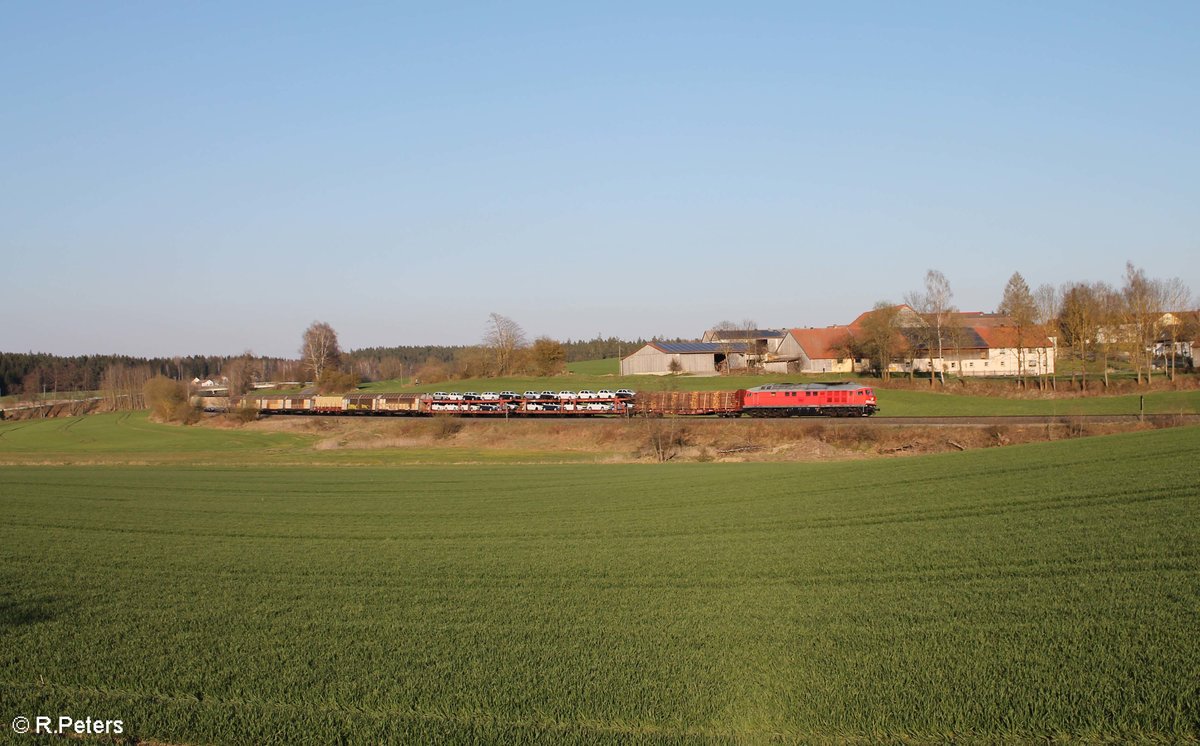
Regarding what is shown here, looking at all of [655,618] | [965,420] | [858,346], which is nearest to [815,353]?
[858,346]

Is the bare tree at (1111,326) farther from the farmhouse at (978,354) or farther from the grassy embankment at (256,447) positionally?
the grassy embankment at (256,447)

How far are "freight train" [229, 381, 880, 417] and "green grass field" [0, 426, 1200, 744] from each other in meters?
37.4

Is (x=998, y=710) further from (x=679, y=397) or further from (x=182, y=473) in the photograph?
(x=679, y=397)

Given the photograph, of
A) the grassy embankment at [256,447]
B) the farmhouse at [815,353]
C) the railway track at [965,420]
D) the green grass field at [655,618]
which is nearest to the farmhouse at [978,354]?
the farmhouse at [815,353]

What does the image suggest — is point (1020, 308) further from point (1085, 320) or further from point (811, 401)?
point (811, 401)

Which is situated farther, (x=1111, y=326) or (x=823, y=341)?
(x=823, y=341)

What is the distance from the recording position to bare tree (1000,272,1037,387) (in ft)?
298

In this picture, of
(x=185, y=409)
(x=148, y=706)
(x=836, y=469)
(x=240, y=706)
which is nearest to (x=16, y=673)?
(x=148, y=706)

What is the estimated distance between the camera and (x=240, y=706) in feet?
35.3

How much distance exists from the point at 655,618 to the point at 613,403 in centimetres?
6118

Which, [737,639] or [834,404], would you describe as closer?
[737,639]

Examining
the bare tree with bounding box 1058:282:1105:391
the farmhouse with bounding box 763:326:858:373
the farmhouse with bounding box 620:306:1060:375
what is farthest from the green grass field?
the farmhouse with bounding box 763:326:858:373

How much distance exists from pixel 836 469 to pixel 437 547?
19334 millimetres

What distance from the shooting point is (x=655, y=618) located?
14.5 m
